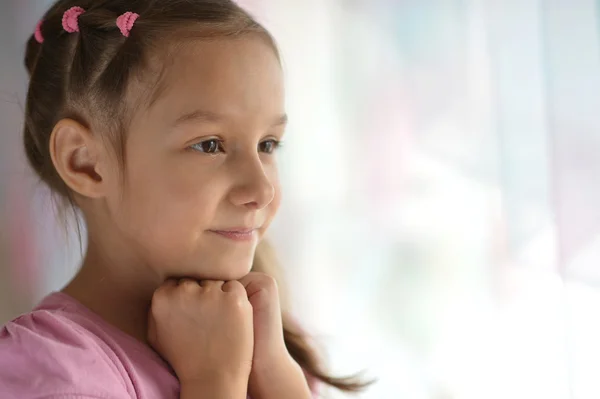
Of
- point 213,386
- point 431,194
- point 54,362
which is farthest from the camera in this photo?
point 431,194

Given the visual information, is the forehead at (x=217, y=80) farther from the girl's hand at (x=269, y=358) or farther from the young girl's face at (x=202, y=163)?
the girl's hand at (x=269, y=358)

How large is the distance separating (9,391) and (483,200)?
31.1 inches

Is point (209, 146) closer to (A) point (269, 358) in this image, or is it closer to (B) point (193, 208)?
(B) point (193, 208)

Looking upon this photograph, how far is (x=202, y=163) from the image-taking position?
87 cm

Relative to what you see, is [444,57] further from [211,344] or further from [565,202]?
[211,344]

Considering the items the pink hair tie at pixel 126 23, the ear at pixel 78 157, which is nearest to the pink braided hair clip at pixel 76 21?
the pink hair tie at pixel 126 23

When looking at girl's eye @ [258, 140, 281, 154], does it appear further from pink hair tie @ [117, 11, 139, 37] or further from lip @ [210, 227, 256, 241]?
pink hair tie @ [117, 11, 139, 37]

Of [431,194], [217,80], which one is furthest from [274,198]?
[431,194]

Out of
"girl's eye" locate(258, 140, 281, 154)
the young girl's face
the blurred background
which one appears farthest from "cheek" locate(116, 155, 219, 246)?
the blurred background

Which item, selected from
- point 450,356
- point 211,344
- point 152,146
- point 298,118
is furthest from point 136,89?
point 450,356

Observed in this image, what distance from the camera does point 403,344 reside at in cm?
126

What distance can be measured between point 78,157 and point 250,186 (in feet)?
0.72

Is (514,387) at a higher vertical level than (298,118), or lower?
lower

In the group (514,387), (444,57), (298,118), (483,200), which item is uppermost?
(444,57)
